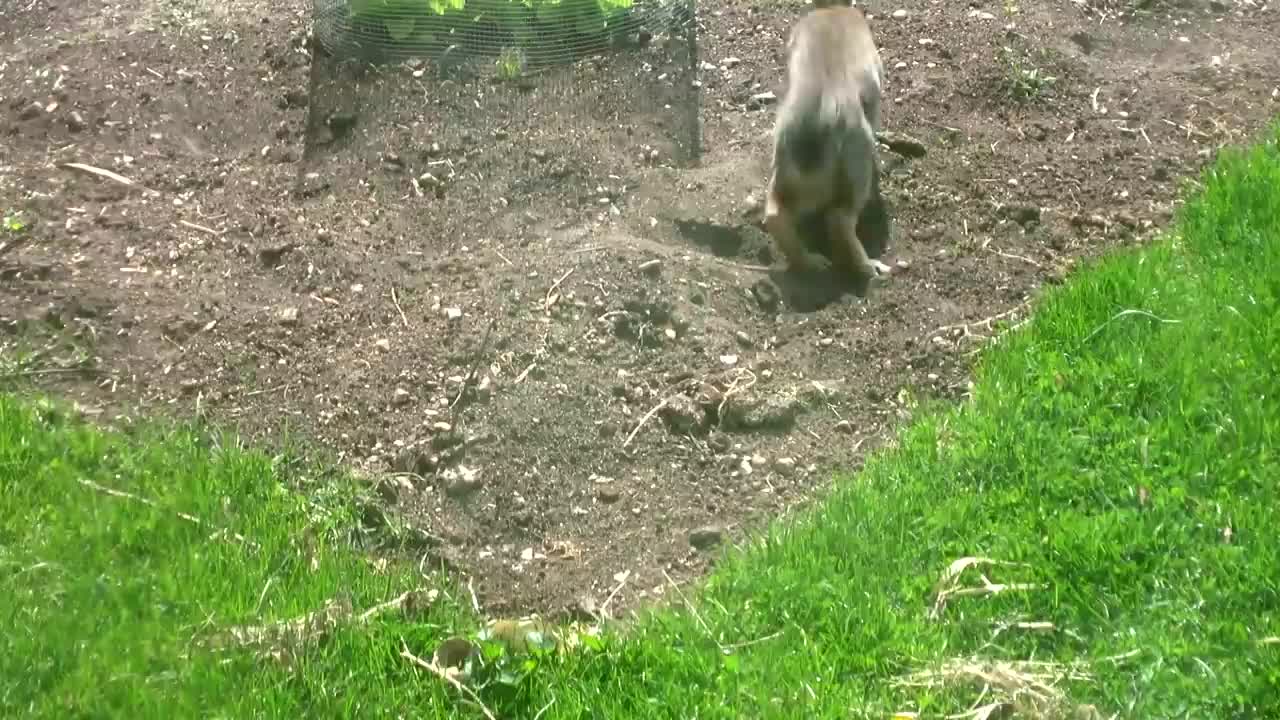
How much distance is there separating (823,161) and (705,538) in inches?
83.0

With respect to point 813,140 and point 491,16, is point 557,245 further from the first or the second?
point 491,16

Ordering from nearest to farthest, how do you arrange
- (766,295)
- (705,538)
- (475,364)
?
(705,538) < (475,364) < (766,295)

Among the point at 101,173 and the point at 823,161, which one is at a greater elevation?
the point at 823,161

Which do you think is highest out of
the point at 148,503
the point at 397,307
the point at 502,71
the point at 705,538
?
the point at 502,71

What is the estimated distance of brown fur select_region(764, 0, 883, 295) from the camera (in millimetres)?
5859

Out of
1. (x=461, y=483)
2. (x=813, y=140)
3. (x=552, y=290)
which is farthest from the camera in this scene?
(x=813, y=140)

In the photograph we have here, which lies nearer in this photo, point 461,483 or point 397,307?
point 461,483

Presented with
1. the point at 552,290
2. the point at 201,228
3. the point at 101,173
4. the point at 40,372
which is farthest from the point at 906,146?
the point at 40,372

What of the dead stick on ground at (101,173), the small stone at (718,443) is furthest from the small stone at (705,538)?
the dead stick on ground at (101,173)

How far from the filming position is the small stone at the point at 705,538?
14.5 feet

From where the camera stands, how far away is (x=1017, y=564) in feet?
13.4

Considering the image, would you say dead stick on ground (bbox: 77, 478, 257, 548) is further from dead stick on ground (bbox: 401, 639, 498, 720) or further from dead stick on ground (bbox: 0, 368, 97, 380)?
dead stick on ground (bbox: 0, 368, 97, 380)

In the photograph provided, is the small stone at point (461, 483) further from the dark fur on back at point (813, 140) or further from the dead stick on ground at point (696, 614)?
the dark fur on back at point (813, 140)

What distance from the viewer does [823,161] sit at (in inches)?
231
